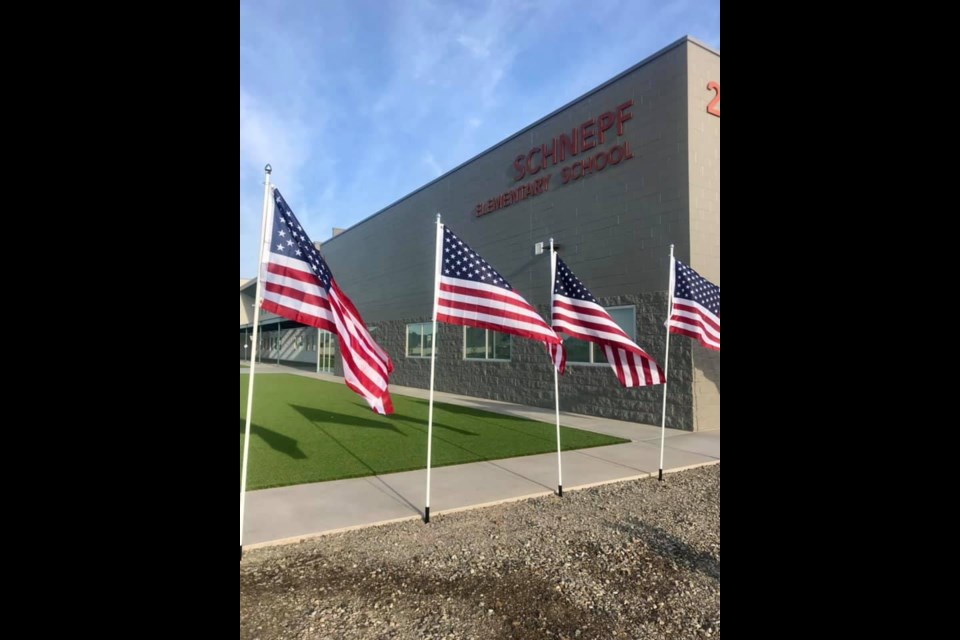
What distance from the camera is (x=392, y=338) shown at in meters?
22.9

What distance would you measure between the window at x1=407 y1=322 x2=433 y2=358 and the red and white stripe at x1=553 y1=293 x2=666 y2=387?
13762 millimetres

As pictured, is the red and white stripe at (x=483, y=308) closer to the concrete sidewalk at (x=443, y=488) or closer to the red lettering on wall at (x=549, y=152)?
the concrete sidewalk at (x=443, y=488)

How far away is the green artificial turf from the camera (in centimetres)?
726

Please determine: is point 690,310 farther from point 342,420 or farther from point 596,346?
point 342,420

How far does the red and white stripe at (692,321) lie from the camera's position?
7.38 metres

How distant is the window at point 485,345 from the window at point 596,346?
118 inches

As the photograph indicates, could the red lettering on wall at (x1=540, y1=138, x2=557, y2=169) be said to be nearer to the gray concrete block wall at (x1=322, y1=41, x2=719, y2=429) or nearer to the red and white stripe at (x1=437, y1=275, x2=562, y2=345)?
the gray concrete block wall at (x1=322, y1=41, x2=719, y2=429)

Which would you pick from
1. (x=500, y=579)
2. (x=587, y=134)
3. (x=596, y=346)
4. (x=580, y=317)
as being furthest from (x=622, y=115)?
(x=500, y=579)

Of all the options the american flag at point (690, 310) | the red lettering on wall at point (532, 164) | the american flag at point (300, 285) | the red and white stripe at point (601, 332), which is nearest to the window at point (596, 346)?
the american flag at point (690, 310)

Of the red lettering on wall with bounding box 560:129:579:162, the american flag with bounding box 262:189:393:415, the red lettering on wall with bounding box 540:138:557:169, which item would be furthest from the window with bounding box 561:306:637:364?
the american flag with bounding box 262:189:393:415

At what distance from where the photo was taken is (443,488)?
633 centimetres
